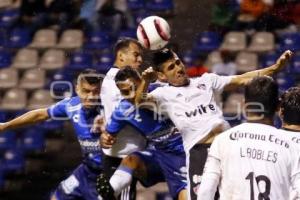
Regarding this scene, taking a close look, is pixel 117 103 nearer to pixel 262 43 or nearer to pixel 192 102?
pixel 192 102

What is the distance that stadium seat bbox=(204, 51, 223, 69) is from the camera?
10.8 m

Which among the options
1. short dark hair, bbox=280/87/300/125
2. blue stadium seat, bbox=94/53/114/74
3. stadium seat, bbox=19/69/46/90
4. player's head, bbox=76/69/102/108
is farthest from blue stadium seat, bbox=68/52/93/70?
short dark hair, bbox=280/87/300/125

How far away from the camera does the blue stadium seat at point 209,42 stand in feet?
36.3

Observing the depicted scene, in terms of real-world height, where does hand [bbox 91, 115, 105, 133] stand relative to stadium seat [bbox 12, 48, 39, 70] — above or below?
above

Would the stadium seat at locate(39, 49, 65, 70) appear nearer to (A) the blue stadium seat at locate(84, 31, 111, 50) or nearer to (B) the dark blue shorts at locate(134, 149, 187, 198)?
(A) the blue stadium seat at locate(84, 31, 111, 50)

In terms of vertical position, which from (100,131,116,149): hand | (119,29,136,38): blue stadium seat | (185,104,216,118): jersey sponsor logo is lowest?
(100,131,116,149): hand

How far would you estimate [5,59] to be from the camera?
11664 mm

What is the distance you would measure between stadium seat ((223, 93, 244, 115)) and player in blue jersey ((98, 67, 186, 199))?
8.03ft

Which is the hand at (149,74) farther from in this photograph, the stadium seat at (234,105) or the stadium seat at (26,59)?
the stadium seat at (26,59)

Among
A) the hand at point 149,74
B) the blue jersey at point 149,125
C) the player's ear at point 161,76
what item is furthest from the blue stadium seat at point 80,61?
the hand at point 149,74

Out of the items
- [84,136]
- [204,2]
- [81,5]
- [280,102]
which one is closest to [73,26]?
[81,5]

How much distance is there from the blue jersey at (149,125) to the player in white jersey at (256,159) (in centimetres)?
235

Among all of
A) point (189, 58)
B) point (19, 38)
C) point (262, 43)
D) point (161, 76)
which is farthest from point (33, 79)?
point (161, 76)

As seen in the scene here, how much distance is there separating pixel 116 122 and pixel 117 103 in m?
0.36
